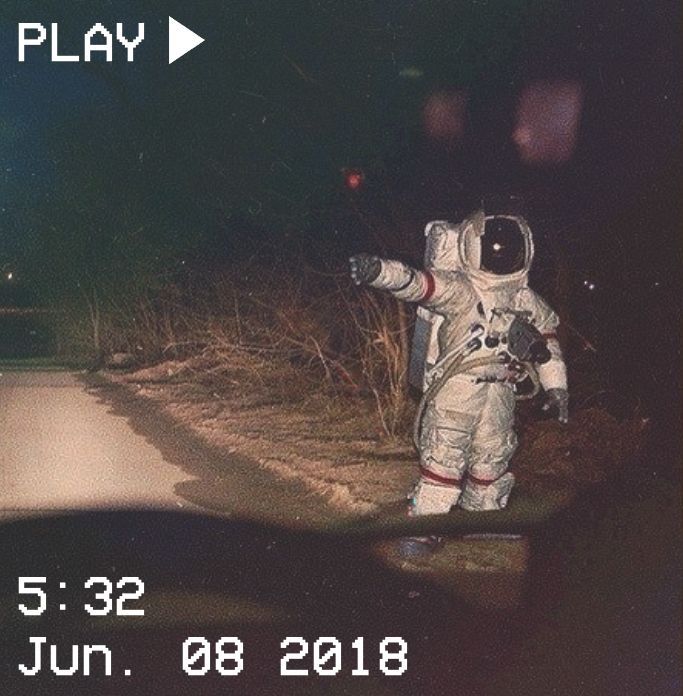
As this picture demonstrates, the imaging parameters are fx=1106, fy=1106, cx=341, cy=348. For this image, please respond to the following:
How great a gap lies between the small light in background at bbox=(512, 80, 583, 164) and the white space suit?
3536mm

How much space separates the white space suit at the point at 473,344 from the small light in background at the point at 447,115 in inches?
193

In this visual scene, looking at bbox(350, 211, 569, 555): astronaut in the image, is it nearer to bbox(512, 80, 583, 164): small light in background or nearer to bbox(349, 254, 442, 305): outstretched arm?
bbox(349, 254, 442, 305): outstretched arm

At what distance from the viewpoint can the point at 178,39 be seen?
6.18 meters

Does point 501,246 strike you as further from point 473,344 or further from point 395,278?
point 395,278

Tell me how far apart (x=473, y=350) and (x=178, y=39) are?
2.39 metres

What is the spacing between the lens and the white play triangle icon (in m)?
6.13

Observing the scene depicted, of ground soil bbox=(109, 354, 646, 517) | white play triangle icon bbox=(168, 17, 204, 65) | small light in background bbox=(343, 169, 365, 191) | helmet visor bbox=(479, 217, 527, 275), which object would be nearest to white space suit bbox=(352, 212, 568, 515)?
helmet visor bbox=(479, 217, 527, 275)

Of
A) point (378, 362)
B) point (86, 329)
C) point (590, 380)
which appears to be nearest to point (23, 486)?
point (378, 362)

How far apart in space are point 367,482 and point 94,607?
3.42 metres

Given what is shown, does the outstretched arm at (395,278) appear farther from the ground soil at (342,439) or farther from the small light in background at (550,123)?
the small light in background at (550,123)

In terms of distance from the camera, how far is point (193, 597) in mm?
4887
